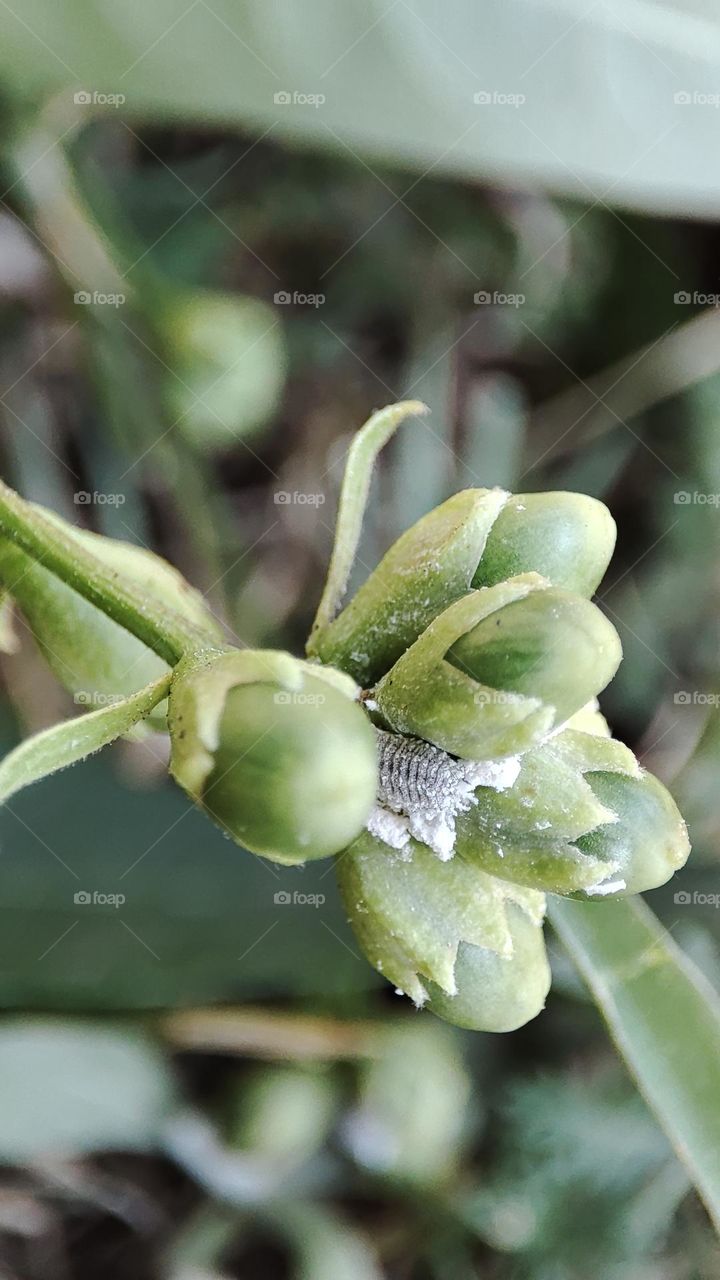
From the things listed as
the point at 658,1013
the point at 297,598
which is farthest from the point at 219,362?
the point at 658,1013

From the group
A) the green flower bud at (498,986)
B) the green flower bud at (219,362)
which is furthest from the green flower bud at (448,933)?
the green flower bud at (219,362)

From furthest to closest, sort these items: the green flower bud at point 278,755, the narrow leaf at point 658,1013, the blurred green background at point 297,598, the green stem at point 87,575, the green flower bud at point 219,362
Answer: the green flower bud at point 219,362 < the blurred green background at point 297,598 < the narrow leaf at point 658,1013 < the green stem at point 87,575 < the green flower bud at point 278,755

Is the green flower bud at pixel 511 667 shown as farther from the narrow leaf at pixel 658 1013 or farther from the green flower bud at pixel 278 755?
the narrow leaf at pixel 658 1013

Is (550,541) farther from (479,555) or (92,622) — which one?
(92,622)

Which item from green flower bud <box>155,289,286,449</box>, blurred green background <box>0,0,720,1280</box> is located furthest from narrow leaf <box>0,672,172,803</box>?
green flower bud <box>155,289,286,449</box>

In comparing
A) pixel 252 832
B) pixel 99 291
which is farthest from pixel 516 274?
pixel 252 832

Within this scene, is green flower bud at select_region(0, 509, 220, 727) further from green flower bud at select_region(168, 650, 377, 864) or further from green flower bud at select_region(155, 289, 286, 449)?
green flower bud at select_region(155, 289, 286, 449)

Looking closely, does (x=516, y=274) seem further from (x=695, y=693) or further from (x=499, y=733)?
(x=499, y=733)
